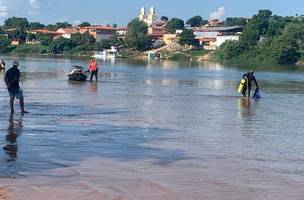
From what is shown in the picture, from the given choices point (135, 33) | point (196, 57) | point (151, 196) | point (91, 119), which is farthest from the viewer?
point (135, 33)

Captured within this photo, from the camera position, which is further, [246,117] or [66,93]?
[66,93]

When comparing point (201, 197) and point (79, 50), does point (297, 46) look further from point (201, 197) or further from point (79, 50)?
point (201, 197)

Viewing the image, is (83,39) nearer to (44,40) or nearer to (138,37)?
(44,40)

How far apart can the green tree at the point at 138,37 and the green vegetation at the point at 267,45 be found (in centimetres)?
3177

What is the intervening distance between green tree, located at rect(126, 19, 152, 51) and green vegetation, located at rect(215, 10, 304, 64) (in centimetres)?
3177

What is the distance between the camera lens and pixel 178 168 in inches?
Result: 450

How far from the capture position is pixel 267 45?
429ft

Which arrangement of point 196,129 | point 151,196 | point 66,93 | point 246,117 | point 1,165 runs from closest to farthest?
point 151,196 < point 1,165 < point 196,129 < point 246,117 < point 66,93

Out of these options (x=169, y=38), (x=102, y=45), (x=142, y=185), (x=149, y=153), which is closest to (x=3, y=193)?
(x=142, y=185)

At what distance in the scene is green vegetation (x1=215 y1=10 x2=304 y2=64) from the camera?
12381 cm

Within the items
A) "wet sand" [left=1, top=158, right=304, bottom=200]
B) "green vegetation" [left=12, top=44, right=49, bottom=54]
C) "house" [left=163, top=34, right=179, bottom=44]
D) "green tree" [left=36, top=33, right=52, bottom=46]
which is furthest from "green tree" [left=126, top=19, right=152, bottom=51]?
"wet sand" [left=1, top=158, right=304, bottom=200]

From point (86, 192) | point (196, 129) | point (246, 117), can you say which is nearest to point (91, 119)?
point (196, 129)

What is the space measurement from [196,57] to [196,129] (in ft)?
441

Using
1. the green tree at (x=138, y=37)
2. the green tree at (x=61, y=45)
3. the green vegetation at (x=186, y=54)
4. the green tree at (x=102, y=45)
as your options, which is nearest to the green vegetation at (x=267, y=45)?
the green vegetation at (x=186, y=54)
